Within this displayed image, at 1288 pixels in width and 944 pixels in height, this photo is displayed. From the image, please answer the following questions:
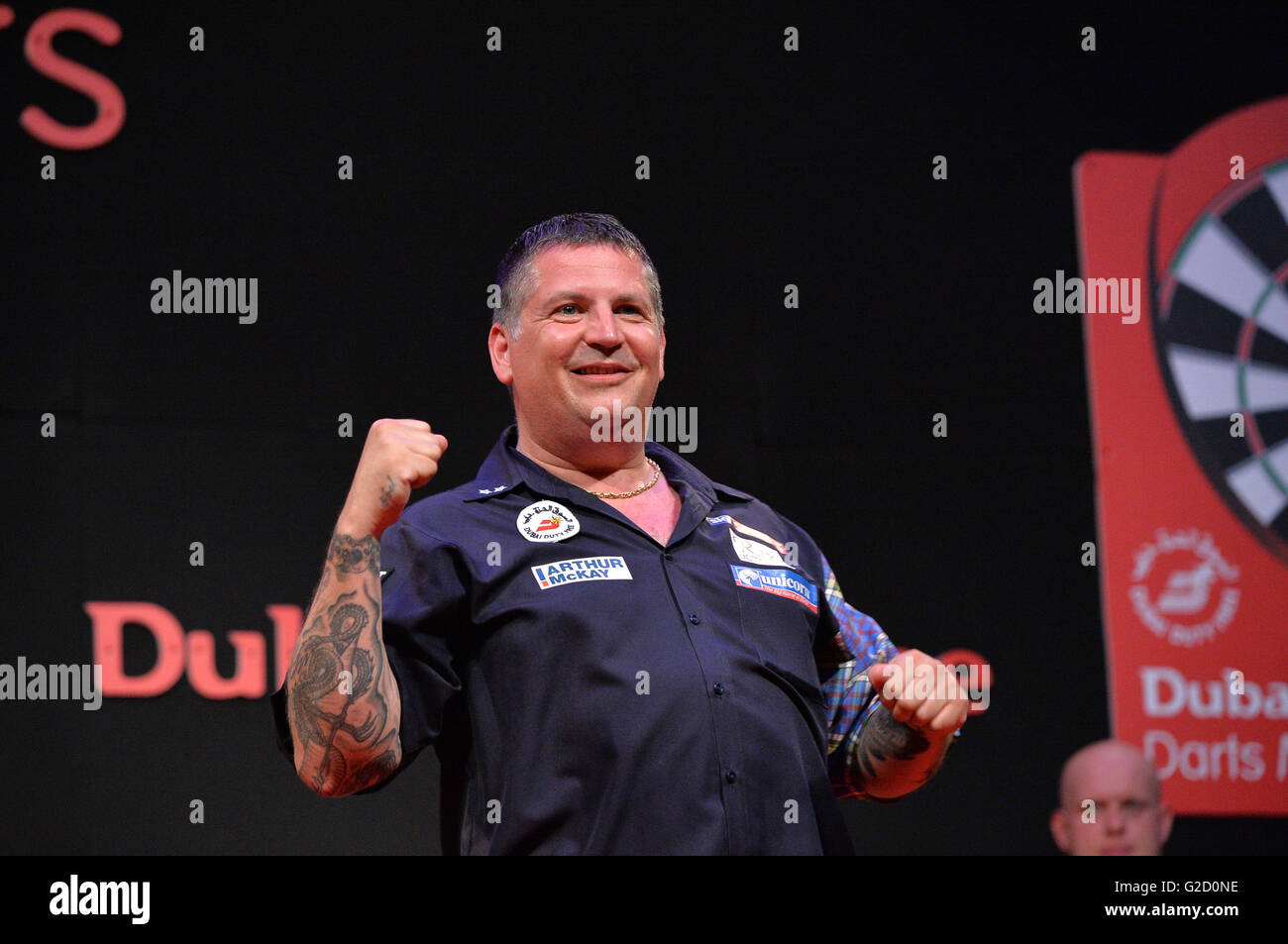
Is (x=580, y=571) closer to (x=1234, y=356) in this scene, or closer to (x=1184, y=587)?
(x=1184, y=587)

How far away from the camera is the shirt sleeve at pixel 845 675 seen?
6.68ft

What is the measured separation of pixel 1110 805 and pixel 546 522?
6.41 feet

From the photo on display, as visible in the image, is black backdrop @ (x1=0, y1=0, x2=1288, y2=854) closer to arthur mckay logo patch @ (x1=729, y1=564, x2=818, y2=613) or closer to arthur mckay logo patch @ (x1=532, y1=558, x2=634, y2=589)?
arthur mckay logo patch @ (x1=729, y1=564, x2=818, y2=613)

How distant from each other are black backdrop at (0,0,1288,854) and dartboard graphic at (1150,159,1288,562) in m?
0.28

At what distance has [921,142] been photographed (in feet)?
11.5

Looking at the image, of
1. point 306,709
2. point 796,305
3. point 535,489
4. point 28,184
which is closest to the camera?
point 306,709

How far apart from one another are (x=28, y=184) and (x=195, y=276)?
1.40 feet

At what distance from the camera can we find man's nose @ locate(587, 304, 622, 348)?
1978 millimetres

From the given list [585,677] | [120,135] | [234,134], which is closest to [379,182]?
[234,134]

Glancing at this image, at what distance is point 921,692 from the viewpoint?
5.93 ft

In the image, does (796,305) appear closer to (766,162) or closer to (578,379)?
(766,162)

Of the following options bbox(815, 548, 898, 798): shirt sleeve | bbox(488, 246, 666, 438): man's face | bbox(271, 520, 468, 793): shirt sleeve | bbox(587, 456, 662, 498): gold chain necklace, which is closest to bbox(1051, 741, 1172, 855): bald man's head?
bbox(815, 548, 898, 798): shirt sleeve

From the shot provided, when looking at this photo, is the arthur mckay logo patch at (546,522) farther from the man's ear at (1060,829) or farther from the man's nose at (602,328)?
the man's ear at (1060,829)

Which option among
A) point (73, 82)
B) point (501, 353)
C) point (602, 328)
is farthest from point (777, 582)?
point (73, 82)
